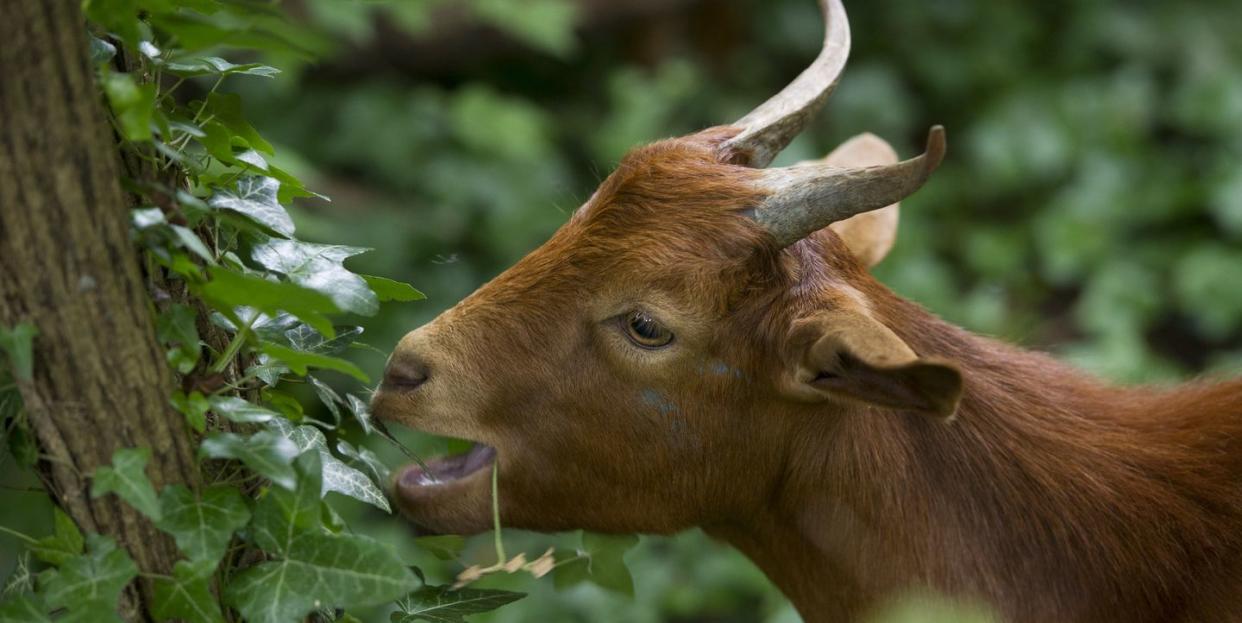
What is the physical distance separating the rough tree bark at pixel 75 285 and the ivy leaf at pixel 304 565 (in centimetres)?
13

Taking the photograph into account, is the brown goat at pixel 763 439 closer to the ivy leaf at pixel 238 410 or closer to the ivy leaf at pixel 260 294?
the ivy leaf at pixel 238 410

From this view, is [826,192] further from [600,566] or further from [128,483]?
[128,483]

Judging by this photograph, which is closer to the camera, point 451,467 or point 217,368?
point 217,368

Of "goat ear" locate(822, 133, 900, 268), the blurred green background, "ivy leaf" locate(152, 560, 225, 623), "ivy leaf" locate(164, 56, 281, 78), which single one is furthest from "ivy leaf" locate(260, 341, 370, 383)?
the blurred green background

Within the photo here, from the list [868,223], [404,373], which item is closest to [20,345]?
[404,373]

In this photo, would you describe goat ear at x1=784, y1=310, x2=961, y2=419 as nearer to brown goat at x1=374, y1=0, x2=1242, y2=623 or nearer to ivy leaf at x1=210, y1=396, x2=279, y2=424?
brown goat at x1=374, y1=0, x2=1242, y2=623

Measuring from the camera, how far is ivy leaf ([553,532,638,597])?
9.66 feet

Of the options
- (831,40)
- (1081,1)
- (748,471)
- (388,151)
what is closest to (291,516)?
(748,471)

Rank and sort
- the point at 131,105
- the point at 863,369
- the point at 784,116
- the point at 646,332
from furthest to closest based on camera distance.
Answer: the point at 784,116 < the point at 646,332 < the point at 863,369 < the point at 131,105

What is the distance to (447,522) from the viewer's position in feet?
9.39

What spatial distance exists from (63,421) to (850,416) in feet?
5.11

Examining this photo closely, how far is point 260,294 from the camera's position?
192 cm

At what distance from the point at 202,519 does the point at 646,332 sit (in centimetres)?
107

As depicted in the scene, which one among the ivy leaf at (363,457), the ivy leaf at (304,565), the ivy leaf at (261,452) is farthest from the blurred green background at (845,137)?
the ivy leaf at (261,452)
